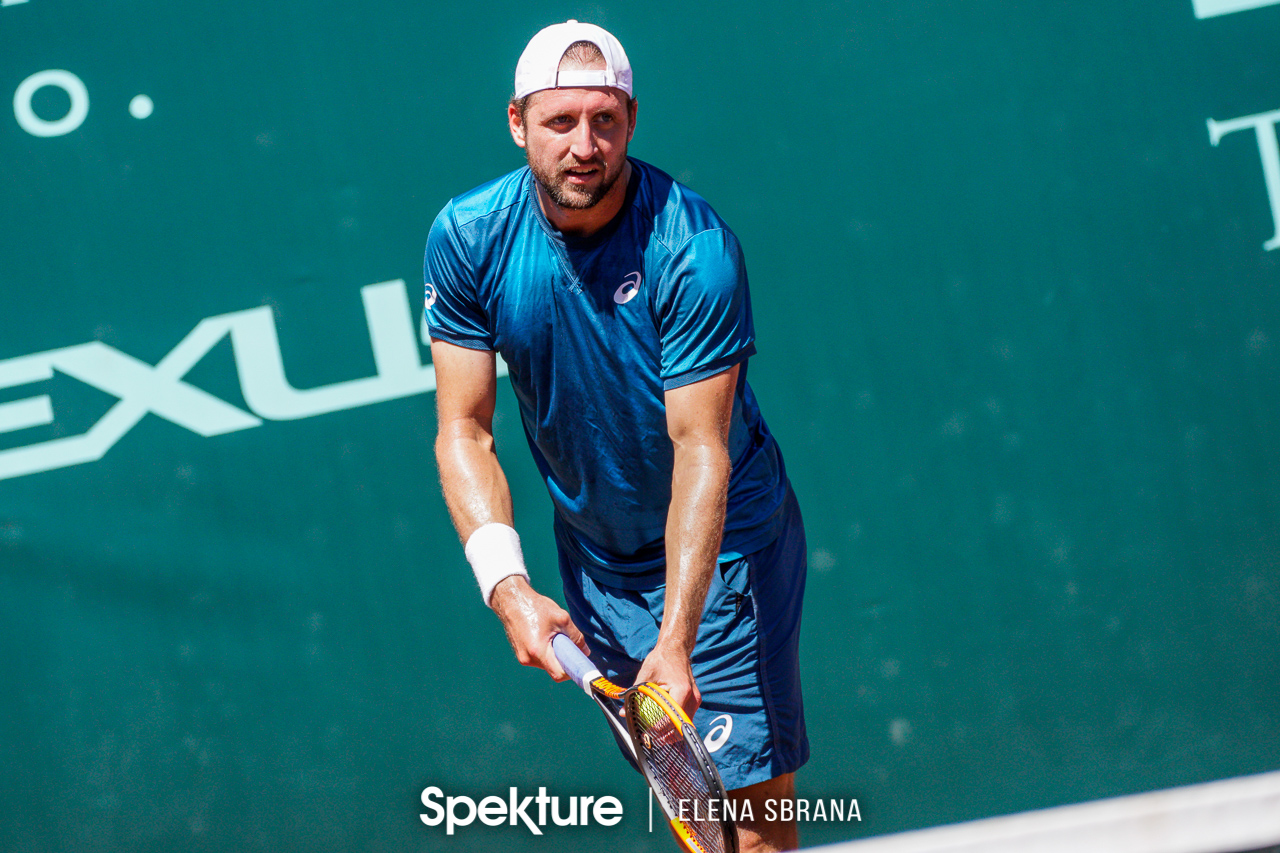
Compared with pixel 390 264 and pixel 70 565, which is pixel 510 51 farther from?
pixel 70 565

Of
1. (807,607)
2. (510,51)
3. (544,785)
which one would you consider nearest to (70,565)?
(544,785)

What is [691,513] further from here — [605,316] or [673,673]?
[605,316]

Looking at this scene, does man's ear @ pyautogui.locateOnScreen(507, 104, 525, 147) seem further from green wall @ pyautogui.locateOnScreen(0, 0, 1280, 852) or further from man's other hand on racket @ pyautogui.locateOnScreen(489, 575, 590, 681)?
green wall @ pyautogui.locateOnScreen(0, 0, 1280, 852)

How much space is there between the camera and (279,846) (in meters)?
2.82

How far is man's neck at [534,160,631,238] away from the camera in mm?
1815

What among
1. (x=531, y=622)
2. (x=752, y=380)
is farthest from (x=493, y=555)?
(x=752, y=380)

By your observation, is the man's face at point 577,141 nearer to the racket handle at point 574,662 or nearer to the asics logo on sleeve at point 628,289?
the asics logo on sleeve at point 628,289

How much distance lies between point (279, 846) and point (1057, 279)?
2.35 metres

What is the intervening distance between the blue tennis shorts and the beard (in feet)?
2.30

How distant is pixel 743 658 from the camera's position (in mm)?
2094

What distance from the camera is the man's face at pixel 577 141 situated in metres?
1.74

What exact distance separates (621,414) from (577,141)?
46cm

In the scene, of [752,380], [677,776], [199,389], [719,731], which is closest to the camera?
[677,776]

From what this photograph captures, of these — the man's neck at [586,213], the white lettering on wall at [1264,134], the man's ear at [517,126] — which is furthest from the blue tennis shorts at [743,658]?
the white lettering on wall at [1264,134]
